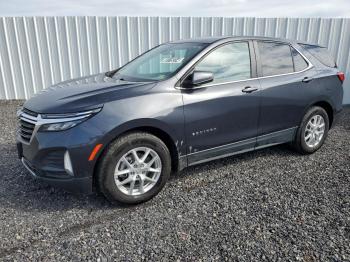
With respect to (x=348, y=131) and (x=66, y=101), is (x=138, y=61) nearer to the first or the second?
(x=66, y=101)

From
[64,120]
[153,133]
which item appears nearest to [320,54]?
[153,133]

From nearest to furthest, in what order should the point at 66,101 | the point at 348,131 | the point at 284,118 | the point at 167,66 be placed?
the point at 66,101, the point at 167,66, the point at 284,118, the point at 348,131

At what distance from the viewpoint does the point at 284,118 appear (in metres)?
3.86

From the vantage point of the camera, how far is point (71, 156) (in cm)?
261

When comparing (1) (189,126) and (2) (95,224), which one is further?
→ (1) (189,126)

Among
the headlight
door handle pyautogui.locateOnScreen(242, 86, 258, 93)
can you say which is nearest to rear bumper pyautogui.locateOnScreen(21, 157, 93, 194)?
the headlight

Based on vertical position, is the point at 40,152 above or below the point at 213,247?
above

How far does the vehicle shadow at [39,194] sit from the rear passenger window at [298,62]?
154 cm

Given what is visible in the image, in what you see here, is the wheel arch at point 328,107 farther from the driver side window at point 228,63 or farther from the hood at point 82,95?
the hood at point 82,95

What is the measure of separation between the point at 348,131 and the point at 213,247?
4.49m

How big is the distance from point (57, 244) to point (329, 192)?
9.51 ft

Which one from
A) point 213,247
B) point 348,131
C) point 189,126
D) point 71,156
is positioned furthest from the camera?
point 348,131

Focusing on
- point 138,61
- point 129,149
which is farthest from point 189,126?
point 138,61

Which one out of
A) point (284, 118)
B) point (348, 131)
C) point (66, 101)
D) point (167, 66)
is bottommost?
point (348, 131)
